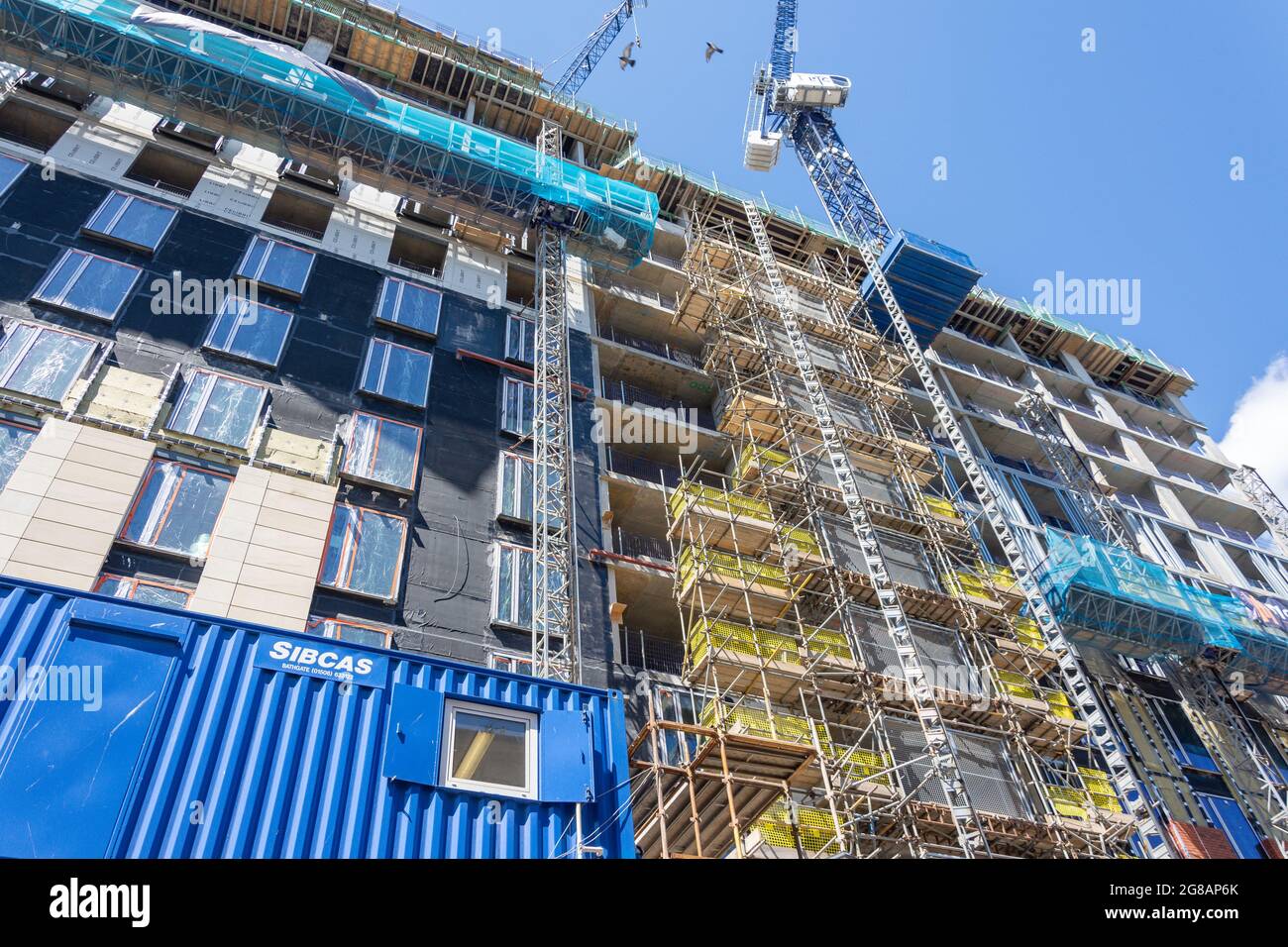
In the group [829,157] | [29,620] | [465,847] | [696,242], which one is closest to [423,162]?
[696,242]

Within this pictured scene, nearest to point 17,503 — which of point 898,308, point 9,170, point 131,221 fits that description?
point 131,221

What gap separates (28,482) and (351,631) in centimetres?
718

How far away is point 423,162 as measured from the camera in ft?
103

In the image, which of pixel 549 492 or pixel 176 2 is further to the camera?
pixel 176 2

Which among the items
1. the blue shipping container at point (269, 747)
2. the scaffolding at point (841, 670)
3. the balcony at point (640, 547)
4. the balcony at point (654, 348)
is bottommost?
the blue shipping container at point (269, 747)

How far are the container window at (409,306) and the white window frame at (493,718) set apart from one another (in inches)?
717

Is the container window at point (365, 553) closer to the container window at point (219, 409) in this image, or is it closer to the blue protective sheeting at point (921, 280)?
the container window at point (219, 409)

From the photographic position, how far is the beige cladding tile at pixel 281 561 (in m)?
18.9

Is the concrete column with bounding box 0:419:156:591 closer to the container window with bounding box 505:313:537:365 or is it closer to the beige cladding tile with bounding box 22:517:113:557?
the beige cladding tile with bounding box 22:517:113:557

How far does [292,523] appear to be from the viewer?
1989cm

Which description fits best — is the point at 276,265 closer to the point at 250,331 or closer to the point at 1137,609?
the point at 250,331

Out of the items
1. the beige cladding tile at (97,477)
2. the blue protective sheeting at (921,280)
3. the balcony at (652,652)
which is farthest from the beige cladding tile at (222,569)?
the blue protective sheeting at (921,280)

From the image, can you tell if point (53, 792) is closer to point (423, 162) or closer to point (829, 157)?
point (423, 162)

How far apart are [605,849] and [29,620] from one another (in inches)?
298
